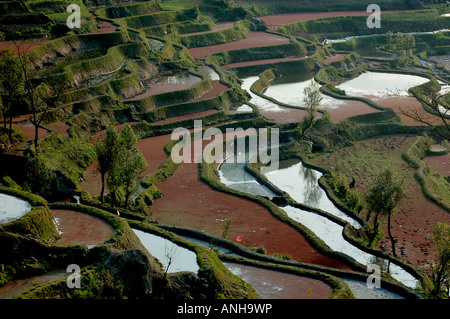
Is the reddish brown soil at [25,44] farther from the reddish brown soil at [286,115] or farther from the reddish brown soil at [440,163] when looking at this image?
the reddish brown soil at [440,163]

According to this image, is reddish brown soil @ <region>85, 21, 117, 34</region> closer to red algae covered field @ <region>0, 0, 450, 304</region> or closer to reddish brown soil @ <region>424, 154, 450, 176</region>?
red algae covered field @ <region>0, 0, 450, 304</region>

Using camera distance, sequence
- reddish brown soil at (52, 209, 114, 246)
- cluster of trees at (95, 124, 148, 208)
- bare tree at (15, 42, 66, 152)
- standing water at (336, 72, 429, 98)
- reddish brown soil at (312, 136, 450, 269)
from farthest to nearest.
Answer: standing water at (336, 72, 429, 98), bare tree at (15, 42, 66, 152), reddish brown soil at (312, 136, 450, 269), cluster of trees at (95, 124, 148, 208), reddish brown soil at (52, 209, 114, 246)

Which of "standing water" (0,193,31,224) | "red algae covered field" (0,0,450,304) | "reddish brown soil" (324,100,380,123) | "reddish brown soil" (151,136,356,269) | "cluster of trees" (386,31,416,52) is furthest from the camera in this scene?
"cluster of trees" (386,31,416,52)

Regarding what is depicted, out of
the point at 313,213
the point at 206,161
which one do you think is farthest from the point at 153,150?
the point at 313,213

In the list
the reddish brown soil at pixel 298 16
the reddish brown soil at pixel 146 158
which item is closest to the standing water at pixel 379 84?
the reddish brown soil at pixel 298 16

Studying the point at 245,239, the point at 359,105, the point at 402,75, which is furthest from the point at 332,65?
the point at 245,239

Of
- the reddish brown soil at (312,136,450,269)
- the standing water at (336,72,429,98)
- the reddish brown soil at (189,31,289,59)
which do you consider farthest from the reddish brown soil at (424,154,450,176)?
the reddish brown soil at (189,31,289,59)

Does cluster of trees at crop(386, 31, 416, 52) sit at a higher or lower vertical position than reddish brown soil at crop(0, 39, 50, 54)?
lower
